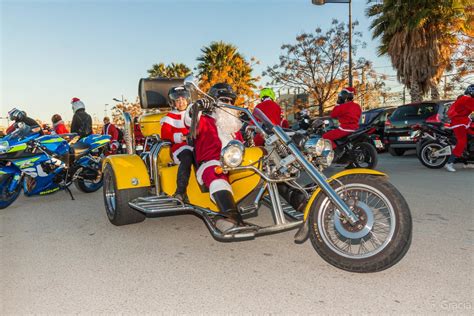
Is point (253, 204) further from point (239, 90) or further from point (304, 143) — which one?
point (239, 90)

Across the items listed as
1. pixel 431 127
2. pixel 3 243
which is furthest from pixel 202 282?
pixel 431 127

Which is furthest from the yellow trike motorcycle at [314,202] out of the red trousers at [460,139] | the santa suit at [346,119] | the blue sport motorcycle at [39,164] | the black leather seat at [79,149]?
the red trousers at [460,139]

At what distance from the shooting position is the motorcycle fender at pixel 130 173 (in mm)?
4457

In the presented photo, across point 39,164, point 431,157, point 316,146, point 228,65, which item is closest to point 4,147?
point 39,164

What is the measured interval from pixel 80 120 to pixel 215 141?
5.44 m

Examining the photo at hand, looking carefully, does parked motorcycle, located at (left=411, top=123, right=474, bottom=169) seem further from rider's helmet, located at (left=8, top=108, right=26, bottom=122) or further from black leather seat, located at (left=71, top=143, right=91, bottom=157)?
rider's helmet, located at (left=8, top=108, right=26, bottom=122)

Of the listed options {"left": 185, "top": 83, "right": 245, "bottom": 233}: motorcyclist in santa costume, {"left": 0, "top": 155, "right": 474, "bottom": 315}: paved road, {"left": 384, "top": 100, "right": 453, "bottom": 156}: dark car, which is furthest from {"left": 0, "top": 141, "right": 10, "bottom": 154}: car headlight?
{"left": 384, "top": 100, "right": 453, "bottom": 156}: dark car

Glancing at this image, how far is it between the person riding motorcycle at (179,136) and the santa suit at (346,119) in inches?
164

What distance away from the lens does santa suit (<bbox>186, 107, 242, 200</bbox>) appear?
3576mm

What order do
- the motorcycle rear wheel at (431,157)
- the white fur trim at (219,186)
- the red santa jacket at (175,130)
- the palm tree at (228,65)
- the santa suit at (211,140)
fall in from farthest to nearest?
the palm tree at (228,65) → the motorcycle rear wheel at (431,157) → the red santa jacket at (175,130) → the santa suit at (211,140) → the white fur trim at (219,186)

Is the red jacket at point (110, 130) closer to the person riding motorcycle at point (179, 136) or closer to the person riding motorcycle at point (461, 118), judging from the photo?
the person riding motorcycle at point (179, 136)

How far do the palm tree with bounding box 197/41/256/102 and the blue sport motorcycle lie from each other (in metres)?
28.6

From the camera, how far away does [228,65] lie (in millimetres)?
36188

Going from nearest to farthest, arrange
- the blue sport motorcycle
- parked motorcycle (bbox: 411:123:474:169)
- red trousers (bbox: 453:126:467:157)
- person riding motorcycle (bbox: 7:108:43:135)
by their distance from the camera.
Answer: the blue sport motorcycle → person riding motorcycle (bbox: 7:108:43:135) → red trousers (bbox: 453:126:467:157) → parked motorcycle (bbox: 411:123:474:169)
